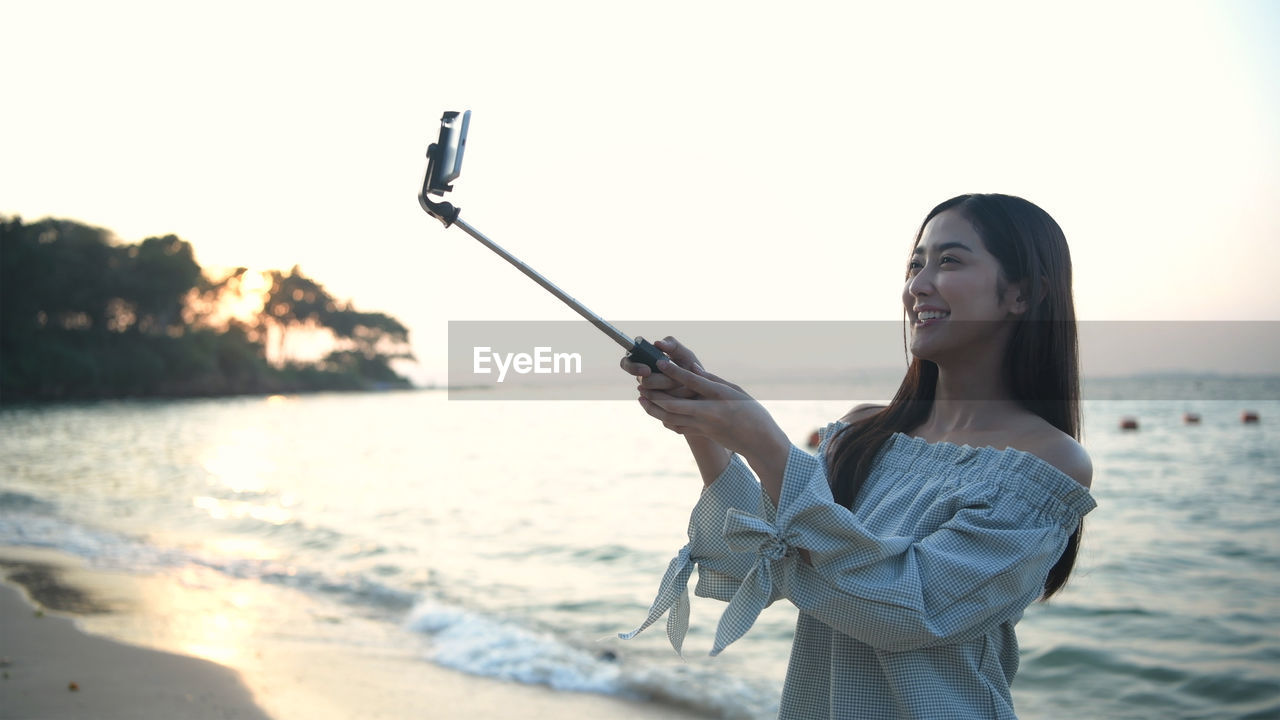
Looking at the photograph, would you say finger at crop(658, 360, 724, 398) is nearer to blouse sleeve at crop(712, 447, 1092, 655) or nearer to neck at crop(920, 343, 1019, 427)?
blouse sleeve at crop(712, 447, 1092, 655)

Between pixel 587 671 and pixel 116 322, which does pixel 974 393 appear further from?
pixel 116 322

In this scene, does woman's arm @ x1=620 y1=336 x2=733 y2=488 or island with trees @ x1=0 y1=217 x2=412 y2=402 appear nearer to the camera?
woman's arm @ x1=620 y1=336 x2=733 y2=488

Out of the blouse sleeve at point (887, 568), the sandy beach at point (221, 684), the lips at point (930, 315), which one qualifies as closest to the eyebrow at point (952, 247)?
the lips at point (930, 315)

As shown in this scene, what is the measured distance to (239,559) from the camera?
8.28 metres

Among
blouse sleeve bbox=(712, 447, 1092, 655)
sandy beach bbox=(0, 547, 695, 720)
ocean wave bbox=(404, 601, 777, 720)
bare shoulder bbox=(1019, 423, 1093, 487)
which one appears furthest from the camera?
ocean wave bbox=(404, 601, 777, 720)

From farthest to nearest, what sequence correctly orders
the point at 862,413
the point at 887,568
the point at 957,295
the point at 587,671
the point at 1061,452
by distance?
the point at 587,671 < the point at 862,413 < the point at 957,295 < the point at 1061,452 < the point at 887,568

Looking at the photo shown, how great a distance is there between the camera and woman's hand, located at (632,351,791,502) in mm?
1193

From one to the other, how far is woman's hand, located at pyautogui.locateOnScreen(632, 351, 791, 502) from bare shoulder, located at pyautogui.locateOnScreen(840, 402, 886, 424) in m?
0.63

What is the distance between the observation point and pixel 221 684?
4359mm

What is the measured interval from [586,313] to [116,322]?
52.1 metres

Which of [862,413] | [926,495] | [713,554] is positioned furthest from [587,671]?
[926,495]

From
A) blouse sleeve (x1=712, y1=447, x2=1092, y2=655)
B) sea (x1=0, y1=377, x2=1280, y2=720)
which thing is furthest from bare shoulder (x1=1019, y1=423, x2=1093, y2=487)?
sea (x1=0, y1=377, x2=1280, y2=720)

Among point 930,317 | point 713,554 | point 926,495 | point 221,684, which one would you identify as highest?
point 930,317

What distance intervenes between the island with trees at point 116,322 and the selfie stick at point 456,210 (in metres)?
44.3
